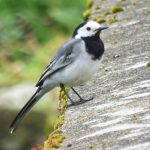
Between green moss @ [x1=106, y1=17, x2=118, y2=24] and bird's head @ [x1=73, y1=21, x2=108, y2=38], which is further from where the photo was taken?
green moss @ [x1=106, y1=17, x2=118, y2=24]

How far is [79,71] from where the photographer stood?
607 centimetres

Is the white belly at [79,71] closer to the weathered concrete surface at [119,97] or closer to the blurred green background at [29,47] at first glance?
the weathered concrete surface at [119,97]

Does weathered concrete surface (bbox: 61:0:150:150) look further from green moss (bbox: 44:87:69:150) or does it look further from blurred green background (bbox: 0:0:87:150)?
blurred green background (bbox: 0:0:87:150)

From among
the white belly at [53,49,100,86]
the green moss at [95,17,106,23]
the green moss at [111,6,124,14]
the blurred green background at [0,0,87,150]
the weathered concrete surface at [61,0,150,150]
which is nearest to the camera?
the weathered concrete surface at [61,0,150,150]

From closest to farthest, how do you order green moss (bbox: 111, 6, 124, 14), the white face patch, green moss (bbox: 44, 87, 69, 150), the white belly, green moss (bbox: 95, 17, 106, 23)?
1. green moss (bbox: 44, 87, 69, 150)
2. the white belly
3. the white face patch
4. green moss (bbox: 95, 17, 106, 23)
5. green moss (bbox: 111, 6, 124, 14)

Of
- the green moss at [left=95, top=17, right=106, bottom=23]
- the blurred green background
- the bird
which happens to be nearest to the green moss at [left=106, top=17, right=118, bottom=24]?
the green moss at [left=95, top=17, right=106, bottom=23]

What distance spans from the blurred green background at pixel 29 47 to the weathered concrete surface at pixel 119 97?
275cm

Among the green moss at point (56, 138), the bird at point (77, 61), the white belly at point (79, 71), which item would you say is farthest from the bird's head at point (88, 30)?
the green moss at point (56, 138)

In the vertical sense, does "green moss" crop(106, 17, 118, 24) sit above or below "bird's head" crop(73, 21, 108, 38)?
above

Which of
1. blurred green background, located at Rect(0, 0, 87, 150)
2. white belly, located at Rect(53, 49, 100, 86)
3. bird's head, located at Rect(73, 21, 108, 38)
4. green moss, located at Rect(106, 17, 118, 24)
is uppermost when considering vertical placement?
blurred green background, located at Rect(0, 0, 87, 150)

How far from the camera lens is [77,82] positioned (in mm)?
6062

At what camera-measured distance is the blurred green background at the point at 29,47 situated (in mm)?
10000

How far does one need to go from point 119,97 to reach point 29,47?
5.75 meters

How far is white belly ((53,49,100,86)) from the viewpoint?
19.7 ft
